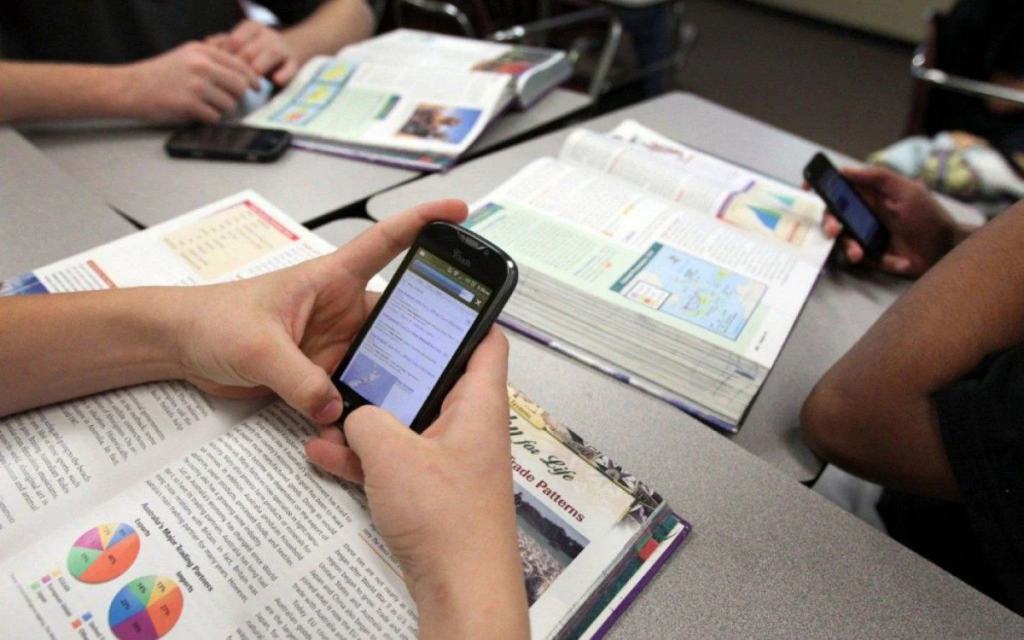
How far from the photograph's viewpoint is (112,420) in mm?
514

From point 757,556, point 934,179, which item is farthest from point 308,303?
point 934,179

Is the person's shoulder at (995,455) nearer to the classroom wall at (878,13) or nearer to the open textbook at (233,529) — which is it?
the open textbook at (233,529)

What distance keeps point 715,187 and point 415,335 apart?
23.0 inches

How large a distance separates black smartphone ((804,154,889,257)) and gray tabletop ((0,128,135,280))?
86 centimetres

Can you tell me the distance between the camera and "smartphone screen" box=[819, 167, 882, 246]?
0.82 meters

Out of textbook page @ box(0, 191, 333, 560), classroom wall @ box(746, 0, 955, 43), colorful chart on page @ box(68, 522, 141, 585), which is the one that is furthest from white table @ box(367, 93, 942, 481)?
classroom wall @ box(746, 0, 955, 43)

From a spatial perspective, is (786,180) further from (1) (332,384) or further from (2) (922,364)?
(1) (332,384)

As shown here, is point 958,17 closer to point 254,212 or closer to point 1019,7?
point 1019,7

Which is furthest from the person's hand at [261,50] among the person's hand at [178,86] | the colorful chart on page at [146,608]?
the colorful chart on page at [146,608]

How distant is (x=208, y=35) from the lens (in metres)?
1.27

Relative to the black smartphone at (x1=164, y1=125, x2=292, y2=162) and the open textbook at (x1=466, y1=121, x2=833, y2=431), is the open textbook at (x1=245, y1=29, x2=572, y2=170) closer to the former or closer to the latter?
the black smartphone at (x1=164, y1=125, x2=292, y2=162)

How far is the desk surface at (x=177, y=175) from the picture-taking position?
85 centimetres

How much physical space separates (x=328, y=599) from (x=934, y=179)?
1437 mm

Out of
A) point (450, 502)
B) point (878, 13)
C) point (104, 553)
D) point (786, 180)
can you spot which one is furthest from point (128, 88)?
point (878, 13)
